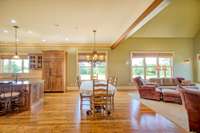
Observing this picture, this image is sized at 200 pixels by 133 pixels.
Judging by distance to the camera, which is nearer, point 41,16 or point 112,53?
Answer: point 41,16

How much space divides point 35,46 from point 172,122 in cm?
876

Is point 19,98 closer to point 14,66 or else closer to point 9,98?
point 9,98

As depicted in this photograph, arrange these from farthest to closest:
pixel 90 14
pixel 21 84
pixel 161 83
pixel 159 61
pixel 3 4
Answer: pixel 159 61, pixel 161 83, pixel 21 84, pixel 90 14, pixel 3 4

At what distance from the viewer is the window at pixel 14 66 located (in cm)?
1005

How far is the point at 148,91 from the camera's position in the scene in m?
7.10

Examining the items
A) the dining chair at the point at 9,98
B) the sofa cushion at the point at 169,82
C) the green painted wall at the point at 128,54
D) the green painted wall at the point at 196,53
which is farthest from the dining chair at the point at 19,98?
the green painted wall at the point at 196,53

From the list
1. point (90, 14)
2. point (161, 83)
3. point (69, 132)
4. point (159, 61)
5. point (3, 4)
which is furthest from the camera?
point (159, 61)

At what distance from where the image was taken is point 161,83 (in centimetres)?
846

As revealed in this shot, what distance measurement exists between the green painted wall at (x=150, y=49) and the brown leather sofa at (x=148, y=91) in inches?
123

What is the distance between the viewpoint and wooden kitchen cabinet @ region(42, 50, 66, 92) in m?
9.36

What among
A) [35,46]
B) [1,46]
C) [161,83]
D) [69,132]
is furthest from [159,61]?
[1,46]

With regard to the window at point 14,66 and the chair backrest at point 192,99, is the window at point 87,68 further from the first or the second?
the chair backrest at point 192,99

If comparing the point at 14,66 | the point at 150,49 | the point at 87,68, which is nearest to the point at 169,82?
the point at 150,49

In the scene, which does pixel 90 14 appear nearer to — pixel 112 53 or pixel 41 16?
pixel 41 16
